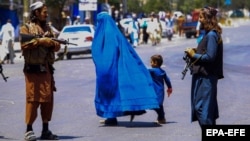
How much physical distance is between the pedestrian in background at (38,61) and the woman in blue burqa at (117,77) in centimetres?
169

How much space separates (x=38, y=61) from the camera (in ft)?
37.2

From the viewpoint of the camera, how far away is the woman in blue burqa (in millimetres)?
13031

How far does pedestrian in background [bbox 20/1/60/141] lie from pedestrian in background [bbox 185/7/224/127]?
2.34 meters

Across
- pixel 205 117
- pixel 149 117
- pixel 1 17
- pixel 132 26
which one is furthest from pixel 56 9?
pixel 205 117

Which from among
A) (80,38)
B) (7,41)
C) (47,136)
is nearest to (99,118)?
(47,136)

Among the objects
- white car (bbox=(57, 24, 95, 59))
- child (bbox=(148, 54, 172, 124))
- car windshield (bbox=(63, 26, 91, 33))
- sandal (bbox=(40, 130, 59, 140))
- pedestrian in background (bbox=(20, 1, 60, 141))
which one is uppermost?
pedestrian in background (bbox=(20, 1, 60, 141))

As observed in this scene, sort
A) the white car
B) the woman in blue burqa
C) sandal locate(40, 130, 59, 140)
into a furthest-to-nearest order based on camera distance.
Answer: the white car → the woman in blue burqa → sandal locate(40, 130, 59, 140)

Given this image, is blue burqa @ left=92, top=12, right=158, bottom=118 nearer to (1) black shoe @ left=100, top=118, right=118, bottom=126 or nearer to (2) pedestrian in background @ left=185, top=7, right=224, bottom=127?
(1) black shoe @ left=100, top=118, right=118, bottom=126

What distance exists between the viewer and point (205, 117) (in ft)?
32.7

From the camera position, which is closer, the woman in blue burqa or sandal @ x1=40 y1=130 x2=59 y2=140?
sandal @ x1=40 y1=130 x2=59 y2=140

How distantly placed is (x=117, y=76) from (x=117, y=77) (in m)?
0.02

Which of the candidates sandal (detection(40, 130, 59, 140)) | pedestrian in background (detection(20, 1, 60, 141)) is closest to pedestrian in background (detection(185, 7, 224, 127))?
pedestrian in background (detection(20, 1, 60, 141))

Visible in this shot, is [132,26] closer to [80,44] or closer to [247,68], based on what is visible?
[80,44]

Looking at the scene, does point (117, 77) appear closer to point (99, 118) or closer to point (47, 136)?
point (99, 118)
